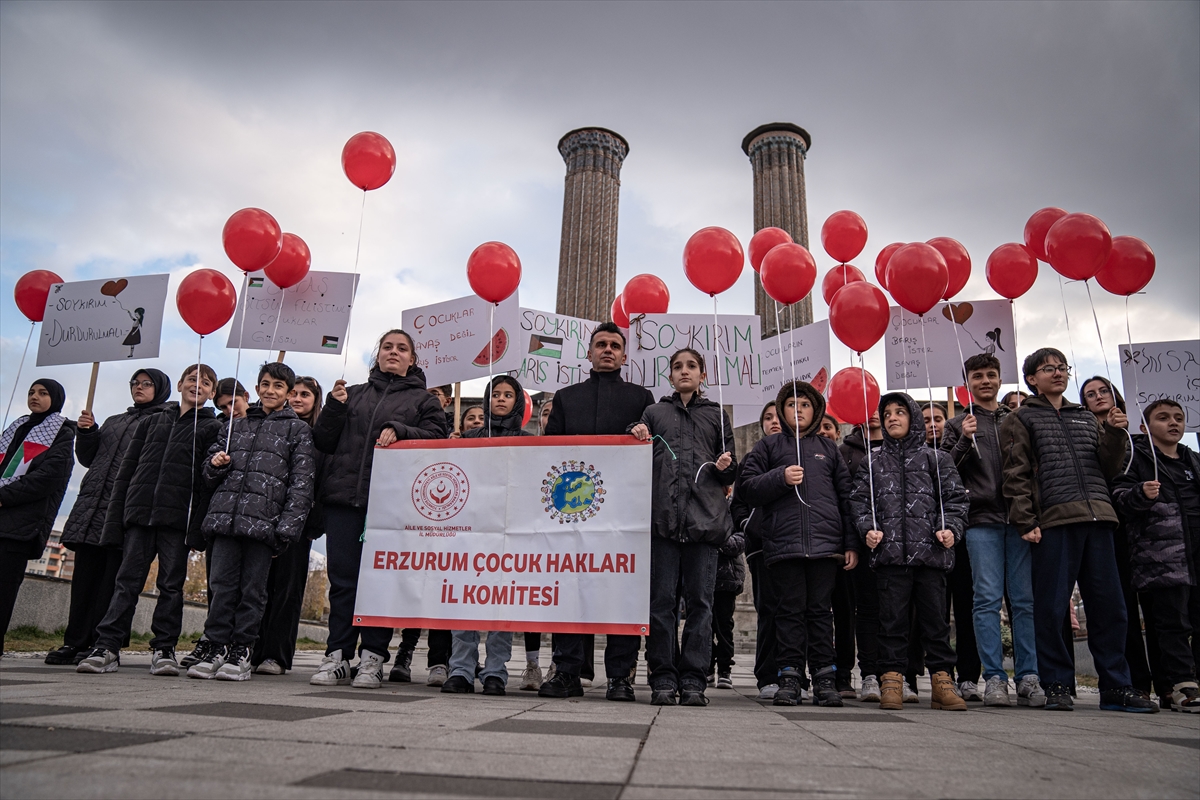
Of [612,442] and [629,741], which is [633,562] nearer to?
[612,442]

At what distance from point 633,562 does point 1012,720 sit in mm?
1624

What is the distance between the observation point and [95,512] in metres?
4.54

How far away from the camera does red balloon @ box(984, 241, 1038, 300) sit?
5.54 metres

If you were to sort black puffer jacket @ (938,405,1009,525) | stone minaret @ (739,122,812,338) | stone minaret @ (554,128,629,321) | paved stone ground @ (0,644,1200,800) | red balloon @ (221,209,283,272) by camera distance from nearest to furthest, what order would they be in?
1. paved stone ground @ (0,644,1200,800)
2. black puffer jacket @ (938,405,1009,525)
3. red balloon @ (221,209,283,272)
4. stone minaret @ (739,122,812,338)
5. stone minaret @ (554,128,629,321)

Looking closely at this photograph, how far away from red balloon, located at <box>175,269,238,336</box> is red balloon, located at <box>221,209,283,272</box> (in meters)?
0.21

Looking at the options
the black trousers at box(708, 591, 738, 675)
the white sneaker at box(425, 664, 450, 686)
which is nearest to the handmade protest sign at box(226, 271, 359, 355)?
the white sneaker at box(425, 664, 450, 686)

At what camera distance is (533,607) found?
138 inches

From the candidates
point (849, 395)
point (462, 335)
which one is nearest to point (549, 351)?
point (462, 335)

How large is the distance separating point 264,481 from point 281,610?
1.23 metres

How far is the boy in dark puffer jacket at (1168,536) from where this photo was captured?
3.67m

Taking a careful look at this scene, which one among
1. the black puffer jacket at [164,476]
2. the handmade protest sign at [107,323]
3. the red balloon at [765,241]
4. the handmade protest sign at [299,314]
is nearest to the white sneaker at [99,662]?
the black puffer jacket at [164,476]

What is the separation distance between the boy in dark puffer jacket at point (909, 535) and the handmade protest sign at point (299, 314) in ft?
12.8

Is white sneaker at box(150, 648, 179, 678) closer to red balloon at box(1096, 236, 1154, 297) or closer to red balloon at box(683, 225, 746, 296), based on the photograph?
red balloon at box(683, 225, 746, 296)

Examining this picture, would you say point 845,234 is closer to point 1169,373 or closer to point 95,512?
point 1169,373
